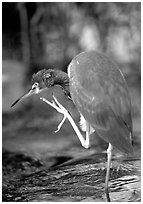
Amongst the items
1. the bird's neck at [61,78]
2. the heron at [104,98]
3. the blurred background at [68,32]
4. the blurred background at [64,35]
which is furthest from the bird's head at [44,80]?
the blurred background at [68,32]

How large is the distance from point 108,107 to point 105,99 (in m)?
0.04

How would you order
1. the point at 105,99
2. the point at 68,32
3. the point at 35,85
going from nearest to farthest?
1. the point at 105,99
2. the point at 35,85
3. the point at 68,32

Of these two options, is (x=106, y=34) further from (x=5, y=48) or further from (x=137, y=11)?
(x=5, y=48)

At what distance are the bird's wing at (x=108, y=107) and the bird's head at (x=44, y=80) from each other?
34 centimetres

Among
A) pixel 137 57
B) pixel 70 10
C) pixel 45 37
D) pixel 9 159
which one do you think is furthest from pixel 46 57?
pixel 9 159

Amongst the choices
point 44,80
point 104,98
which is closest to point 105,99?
point 104,98

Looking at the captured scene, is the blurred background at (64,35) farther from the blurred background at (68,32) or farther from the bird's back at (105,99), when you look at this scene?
the bird's back at (105,99)

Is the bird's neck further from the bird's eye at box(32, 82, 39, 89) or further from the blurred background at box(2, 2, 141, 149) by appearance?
the blurred background at box(2, 2, 141, 149)

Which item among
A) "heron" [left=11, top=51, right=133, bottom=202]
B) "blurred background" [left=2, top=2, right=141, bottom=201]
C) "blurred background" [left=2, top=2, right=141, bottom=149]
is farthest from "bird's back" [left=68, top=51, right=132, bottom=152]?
"blurred background" [left=2, top=2, right=141, bottom=149]

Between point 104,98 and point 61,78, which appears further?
point 61,78

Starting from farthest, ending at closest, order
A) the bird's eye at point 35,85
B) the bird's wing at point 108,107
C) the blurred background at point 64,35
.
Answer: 1. the blurred background at point 64,35
2. the bird's eye at point 35,85
3. the bird's wing at point 108,107

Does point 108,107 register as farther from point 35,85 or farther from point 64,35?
point 64,35

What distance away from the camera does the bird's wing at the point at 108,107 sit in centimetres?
205

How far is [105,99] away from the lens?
2.04 m
